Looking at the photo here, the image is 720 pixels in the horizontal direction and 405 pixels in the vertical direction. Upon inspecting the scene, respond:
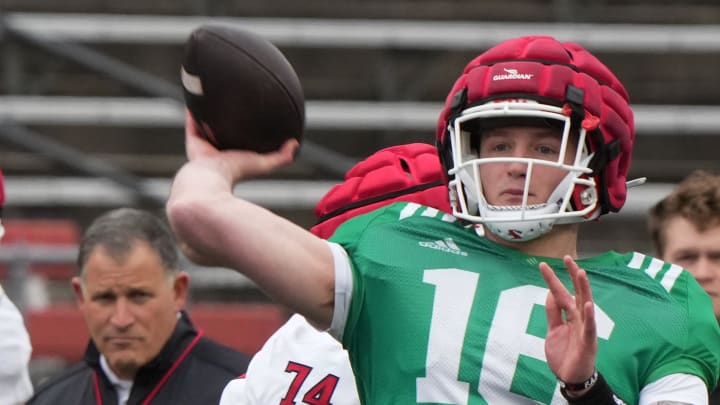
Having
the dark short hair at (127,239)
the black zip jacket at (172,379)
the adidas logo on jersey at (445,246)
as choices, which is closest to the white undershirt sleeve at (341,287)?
the adidas logo on jersey at (445,246)

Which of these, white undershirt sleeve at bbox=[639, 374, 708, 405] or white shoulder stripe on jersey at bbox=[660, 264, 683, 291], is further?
white shoulder stripe on jersey at bbox=[660, 264, 683, 291]

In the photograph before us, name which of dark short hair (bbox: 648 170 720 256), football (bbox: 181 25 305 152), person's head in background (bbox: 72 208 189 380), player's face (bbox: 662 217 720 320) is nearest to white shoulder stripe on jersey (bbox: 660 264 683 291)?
football (bbox: 181 25 305 152)

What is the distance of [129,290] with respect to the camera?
406 centimetres

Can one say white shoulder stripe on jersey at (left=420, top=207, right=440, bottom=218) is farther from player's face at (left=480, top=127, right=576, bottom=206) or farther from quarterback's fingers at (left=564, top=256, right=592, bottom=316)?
quarterback's fingers at (left=564, top=256, right=592, bottom=316)

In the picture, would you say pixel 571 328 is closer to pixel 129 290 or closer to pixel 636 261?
pixel 636 261

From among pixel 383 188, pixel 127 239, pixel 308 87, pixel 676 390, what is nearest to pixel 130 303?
pixel 127 239

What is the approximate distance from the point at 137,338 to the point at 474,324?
1.85 metres

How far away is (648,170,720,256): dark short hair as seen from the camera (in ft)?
12.4

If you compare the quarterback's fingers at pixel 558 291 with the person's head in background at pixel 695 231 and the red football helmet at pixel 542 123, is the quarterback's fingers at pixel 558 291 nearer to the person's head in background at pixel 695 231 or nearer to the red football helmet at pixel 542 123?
the red football helmet at pixel 542 123

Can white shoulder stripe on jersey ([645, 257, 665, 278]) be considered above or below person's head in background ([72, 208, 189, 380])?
above

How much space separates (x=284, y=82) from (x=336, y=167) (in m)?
5.57

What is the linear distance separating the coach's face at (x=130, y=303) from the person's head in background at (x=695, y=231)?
4.61 feet

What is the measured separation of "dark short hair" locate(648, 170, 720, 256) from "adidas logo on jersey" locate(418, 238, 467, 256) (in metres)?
1.54

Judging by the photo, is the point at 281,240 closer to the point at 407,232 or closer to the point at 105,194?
the point at 407,232
